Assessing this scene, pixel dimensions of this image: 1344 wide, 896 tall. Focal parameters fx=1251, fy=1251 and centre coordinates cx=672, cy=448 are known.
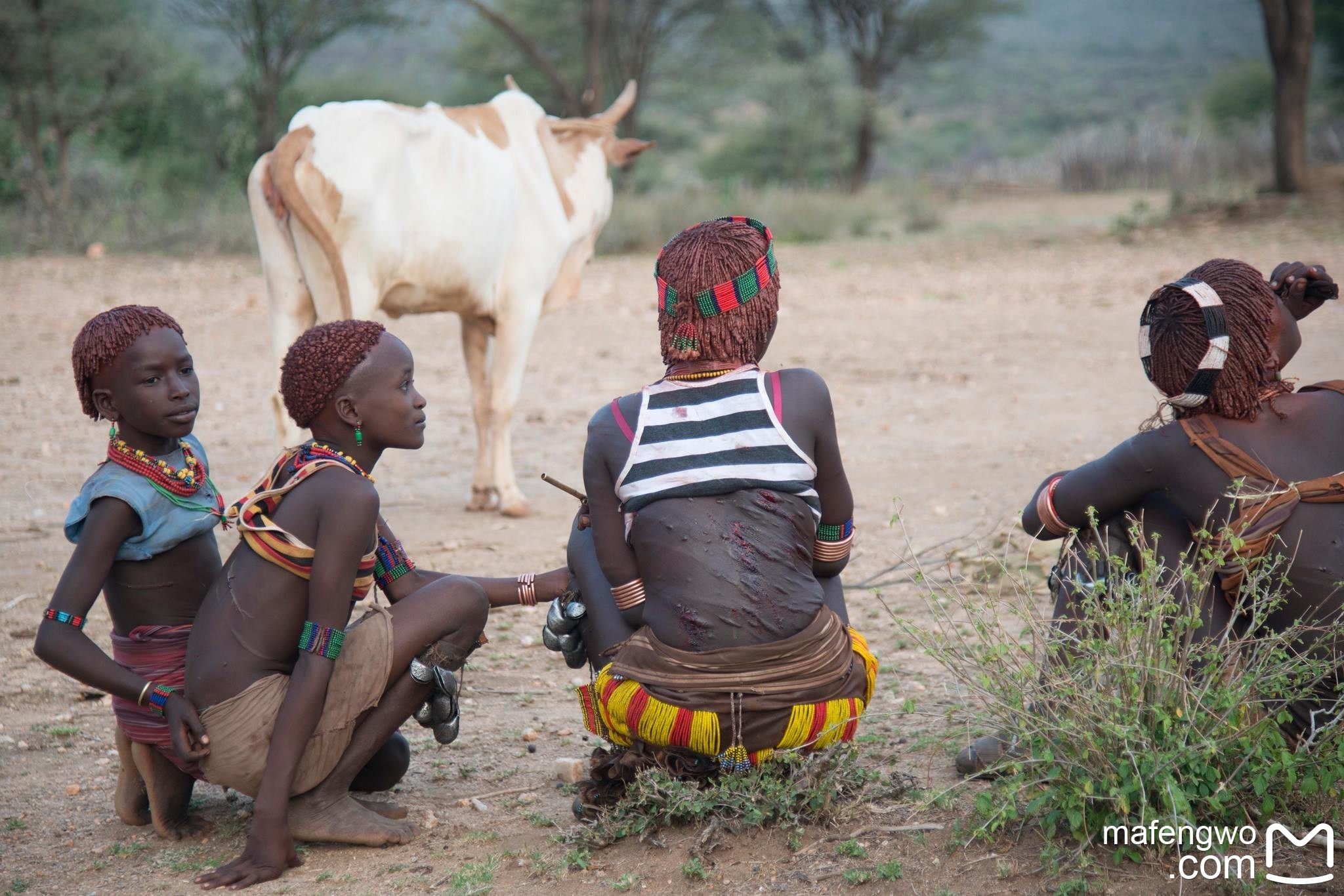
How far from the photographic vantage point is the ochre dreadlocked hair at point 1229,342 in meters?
2.73

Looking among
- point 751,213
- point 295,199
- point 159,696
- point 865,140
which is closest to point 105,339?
point 159,696

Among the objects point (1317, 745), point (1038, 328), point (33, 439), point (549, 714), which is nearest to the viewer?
point (1317, 745)

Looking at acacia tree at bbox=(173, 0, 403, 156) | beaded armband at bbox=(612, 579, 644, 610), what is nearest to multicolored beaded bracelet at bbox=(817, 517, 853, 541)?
beaded armband at bbox=(612, 579, 644, 610)

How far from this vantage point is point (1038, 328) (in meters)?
10.0

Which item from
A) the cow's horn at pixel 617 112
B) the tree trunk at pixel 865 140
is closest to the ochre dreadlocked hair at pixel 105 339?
the cow's horn at pixel 617 112

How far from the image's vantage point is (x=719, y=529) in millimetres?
2623

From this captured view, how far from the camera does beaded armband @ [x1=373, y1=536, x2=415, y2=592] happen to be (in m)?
3.04

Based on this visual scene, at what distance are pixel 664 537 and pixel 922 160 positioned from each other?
47974mm

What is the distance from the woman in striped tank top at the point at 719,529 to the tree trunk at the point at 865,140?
26925mm

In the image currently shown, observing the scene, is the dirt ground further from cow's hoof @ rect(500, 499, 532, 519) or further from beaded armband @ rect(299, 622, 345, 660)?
beaded armband @ rect(299, 622, 345, 660)

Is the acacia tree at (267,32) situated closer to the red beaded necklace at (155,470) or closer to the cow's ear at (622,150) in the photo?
the cow's ear at (622,150)

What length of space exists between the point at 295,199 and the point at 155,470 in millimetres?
2562

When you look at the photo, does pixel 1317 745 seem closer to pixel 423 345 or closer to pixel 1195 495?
pixel 1195 495

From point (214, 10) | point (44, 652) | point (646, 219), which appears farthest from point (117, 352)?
point (214, 10)
